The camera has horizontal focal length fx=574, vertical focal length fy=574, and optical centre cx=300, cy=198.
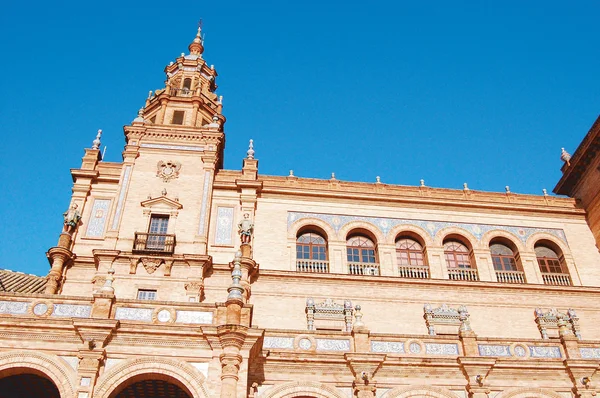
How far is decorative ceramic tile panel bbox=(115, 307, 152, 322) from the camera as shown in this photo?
15883mm

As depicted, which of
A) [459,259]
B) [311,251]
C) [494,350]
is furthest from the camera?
[459,259]

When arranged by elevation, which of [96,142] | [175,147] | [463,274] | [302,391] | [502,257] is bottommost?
[302,391]

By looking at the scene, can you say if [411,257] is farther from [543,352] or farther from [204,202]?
[204,202]

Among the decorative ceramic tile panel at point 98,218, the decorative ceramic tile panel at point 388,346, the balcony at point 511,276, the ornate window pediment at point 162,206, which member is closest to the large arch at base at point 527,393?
the decorative ceramic tile panel at point 388,346

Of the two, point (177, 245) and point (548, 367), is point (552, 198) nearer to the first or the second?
point (548, 367)

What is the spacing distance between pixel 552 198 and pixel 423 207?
708cm

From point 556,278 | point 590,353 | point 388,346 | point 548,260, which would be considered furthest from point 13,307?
point 548,260

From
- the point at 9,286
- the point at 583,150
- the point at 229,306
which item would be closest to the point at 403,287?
the point at 229,306

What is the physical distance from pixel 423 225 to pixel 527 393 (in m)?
10.9

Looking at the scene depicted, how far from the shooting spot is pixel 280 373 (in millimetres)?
16922

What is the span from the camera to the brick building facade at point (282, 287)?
601 inches

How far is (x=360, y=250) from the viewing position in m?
26.4

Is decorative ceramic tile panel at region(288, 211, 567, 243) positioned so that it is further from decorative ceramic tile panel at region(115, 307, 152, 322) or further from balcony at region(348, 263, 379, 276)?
decorative ceramic tile panel at region(115, 307, 152, 322)

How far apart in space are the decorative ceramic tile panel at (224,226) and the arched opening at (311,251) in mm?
3192
